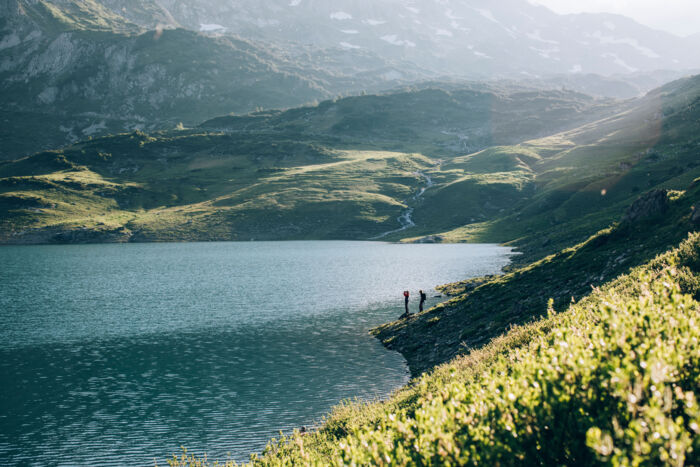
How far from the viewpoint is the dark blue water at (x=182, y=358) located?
103 feet

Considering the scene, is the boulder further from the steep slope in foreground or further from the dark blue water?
the steep slope in foreground

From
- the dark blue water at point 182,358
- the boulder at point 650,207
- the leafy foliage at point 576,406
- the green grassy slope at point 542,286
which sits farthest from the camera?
the boulder at point 650,207

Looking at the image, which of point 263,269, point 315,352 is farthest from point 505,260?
point 315,352

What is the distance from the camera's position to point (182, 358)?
48219mm

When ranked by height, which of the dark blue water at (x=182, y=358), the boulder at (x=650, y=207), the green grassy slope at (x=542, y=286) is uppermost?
the boulder at (x=650, y=207)

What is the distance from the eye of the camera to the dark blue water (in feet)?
103

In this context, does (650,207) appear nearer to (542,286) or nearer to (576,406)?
(542,286)

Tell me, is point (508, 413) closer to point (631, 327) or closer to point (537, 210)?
point (631, 327)

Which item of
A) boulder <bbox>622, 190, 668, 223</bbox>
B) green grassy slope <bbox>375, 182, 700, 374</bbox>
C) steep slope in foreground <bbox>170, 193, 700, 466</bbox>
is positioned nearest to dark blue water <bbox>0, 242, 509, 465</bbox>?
green grassy slope <bbox>375, 182, 700, 374</bbox>

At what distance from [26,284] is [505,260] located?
108430 millimetres

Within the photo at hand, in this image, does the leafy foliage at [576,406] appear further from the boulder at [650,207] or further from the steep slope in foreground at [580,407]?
the boulder at [650,207]

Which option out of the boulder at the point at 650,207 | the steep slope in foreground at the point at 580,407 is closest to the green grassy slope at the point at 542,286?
the boulder at the point at 650,207

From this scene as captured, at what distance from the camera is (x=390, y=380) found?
40.1m

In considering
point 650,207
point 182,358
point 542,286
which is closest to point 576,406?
point 542,286
